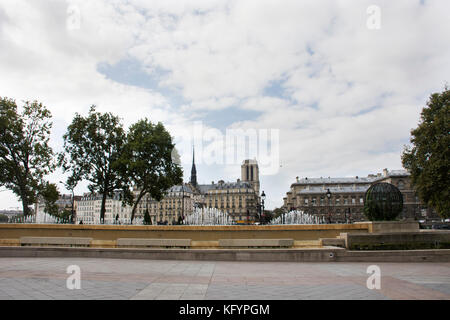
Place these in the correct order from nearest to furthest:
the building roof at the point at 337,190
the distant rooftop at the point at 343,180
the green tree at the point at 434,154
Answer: the green tree at the point at 434,154 < the building roof at the point at 337,190 < the distant rooftop at the point at 343,180

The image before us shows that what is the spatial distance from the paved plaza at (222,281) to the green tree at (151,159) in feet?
87.6

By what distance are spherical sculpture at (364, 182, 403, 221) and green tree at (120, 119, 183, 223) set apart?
25.9 metres

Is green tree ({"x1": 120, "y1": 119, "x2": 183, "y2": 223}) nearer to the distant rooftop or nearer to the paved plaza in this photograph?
the paved plaza

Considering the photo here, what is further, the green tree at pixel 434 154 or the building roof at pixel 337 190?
the building roof at pixel 337 190

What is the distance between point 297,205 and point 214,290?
94493mm

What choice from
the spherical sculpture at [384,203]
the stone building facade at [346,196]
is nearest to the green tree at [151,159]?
the spherical sculpture at [384,203]

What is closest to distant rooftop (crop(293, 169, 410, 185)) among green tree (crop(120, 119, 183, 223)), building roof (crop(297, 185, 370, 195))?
building roof (crop(297, 185, 370, 195))

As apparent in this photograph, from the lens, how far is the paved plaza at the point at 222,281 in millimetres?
7480

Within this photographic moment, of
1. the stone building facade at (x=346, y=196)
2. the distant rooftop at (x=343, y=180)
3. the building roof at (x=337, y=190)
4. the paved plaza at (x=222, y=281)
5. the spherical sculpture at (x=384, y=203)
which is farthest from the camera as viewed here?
the distant rooftop at (x=343, y=180)

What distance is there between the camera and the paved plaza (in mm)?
7480

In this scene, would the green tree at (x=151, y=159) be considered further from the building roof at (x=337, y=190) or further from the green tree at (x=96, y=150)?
the building roof at (x=337, y=190)

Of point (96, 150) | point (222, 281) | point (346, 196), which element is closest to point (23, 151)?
point (96, 150)

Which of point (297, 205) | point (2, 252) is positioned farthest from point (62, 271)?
point (297, 205)
